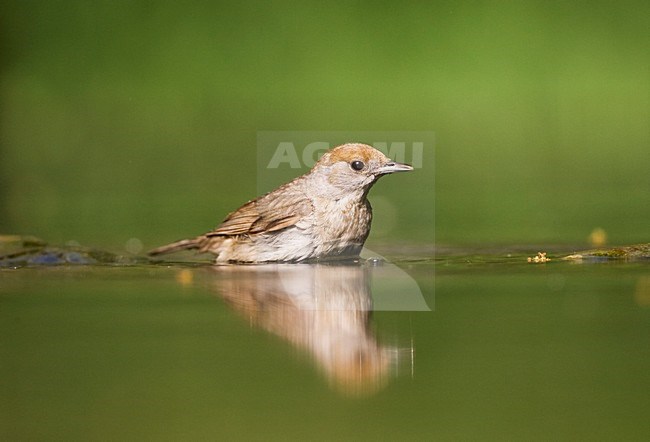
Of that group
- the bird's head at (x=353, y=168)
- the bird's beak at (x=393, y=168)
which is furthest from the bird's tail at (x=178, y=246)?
the bird's beak at (x=393, y=168)

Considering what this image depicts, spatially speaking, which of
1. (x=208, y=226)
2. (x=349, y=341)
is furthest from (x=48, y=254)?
(x=349, y=341)

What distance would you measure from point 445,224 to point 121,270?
2209mm

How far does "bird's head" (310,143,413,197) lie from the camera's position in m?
6.57

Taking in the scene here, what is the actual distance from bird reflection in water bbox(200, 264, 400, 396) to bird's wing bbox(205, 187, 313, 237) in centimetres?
21

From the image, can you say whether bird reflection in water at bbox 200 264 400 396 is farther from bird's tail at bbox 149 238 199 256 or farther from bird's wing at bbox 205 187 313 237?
bird's tail at bbox 149 238 199 256

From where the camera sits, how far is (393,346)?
4.50 m

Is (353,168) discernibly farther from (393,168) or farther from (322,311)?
Answer: (322,311)

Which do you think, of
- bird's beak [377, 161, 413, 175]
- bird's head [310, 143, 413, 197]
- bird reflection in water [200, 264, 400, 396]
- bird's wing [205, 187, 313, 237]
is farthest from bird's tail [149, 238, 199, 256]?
bird's beak [377, 161, 413, 175]

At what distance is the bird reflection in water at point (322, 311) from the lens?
13.4 ft

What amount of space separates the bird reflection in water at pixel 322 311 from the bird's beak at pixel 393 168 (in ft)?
1.59

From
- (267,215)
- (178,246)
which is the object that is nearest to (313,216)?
(267,215)

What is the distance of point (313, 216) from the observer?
6.48 m

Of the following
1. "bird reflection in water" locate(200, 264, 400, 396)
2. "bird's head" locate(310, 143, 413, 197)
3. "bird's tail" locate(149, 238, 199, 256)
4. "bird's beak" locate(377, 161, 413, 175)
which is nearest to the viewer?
"bird reflection in water" locate(200, 264, 400, 396)

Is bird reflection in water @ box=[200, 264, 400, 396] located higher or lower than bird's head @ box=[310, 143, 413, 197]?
lower
